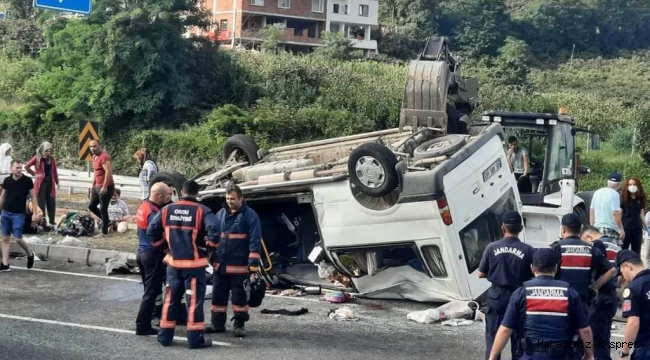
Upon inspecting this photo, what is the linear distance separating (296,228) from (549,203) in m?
3.83

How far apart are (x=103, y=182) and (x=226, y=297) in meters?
6.95

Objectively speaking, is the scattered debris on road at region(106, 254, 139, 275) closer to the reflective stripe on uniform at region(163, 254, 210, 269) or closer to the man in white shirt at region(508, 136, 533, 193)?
the reflective stripe on uniform at region(163, 254, 210, 269)

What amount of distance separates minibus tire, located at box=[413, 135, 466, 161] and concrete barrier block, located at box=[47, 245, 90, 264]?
568cm

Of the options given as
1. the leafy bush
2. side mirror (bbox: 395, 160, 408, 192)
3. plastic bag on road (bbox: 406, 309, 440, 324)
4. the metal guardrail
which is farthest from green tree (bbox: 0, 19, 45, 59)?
plastic bag on road (bbox: 406, 309, 440, 324)

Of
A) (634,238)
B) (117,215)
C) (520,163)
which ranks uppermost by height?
(520,163)

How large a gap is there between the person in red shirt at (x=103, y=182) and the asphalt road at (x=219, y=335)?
12.1ft

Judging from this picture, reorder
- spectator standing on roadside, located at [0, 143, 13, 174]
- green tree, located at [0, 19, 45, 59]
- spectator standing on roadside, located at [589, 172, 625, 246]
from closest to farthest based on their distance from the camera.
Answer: spectator standing on roadside, located at [589, 172, 625, 246] < spectator standing on roadside, located at [0, 143, 13, 174] < green tree, located at [0, 19, 45, 59]

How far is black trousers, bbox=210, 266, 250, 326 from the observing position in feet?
31.1

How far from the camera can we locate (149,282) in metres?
9.43

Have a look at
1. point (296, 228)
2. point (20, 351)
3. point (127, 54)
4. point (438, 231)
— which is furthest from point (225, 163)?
point (127, 54)

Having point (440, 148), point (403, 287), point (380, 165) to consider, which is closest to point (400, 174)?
point (380, 165)

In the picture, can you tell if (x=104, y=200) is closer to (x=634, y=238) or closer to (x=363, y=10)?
(x=634, y=238)

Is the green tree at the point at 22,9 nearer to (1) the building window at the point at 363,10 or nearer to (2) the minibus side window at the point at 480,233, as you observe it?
(1) the building window at the point at 363,10

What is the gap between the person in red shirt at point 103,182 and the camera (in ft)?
51.6
